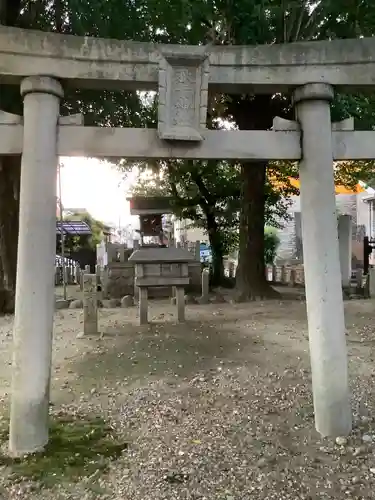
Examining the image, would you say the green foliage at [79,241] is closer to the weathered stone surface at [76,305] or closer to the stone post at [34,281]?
the weathered stone surface at [76,305]

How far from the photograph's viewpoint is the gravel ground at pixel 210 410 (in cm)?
350

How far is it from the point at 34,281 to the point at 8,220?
799cm

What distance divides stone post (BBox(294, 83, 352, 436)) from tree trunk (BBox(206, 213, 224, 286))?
45.9ft

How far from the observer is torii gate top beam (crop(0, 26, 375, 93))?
13.3 feet

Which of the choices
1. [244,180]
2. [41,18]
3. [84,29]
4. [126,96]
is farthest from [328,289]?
[244,180]

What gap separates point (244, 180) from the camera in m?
13.5

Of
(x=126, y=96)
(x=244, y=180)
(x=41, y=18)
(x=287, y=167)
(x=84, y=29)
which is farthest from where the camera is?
(x=287, y=167)

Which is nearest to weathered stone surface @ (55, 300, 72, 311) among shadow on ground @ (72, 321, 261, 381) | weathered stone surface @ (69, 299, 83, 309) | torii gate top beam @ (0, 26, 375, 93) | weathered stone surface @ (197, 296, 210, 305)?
weathered stone surface @ (69, 299, 83, 309)

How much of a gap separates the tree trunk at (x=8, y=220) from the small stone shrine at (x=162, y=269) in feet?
10.9

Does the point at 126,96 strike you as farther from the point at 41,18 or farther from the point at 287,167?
the point at 287,167

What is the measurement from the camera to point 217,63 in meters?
4.22

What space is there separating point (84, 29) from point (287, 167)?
1121cm

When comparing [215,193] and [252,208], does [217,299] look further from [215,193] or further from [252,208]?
[215,193]

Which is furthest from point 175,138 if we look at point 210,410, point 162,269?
point 162,269
